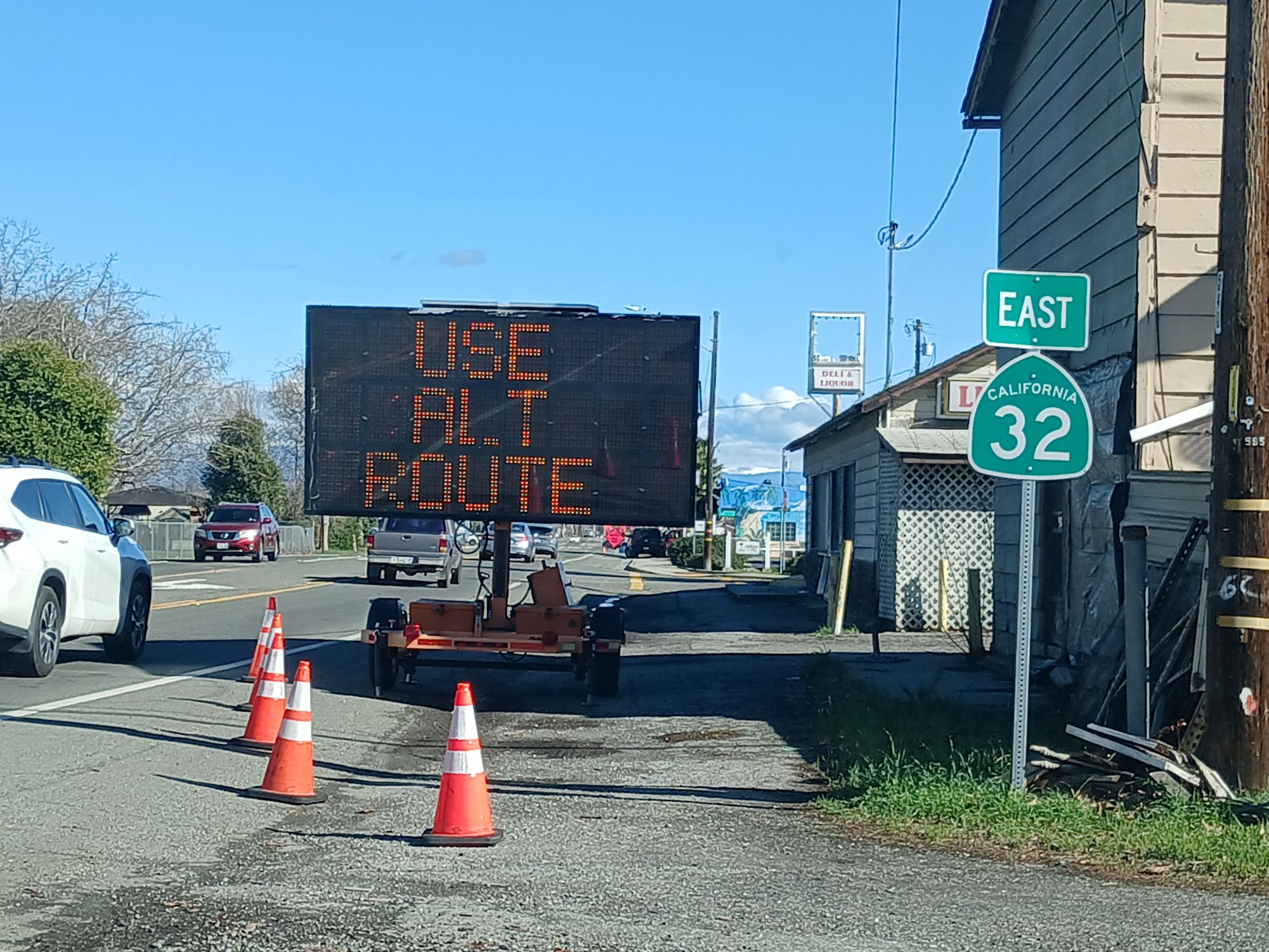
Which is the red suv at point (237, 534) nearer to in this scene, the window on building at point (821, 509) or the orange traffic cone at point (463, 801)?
the window on building at point (821, 509)

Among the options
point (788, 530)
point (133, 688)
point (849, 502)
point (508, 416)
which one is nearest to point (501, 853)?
point (508, 416)

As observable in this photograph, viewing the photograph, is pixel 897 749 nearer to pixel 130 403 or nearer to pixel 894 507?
pixel 894 507

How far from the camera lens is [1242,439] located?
7.51 meters

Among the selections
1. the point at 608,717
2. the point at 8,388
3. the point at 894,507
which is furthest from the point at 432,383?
the point at 8,388

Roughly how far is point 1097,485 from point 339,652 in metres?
8.30

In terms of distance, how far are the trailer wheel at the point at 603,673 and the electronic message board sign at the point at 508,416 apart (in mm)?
1487

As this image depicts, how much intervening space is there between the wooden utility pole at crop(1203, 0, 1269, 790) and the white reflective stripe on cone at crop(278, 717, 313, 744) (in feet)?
15.5

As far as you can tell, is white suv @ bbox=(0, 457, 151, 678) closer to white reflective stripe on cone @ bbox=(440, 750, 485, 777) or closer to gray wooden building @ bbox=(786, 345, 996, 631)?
white reflective stripe on cone @ bbox=(440, 750, 485, 777)

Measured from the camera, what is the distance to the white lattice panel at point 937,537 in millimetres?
20234

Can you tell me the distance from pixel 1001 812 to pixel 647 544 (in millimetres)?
61065

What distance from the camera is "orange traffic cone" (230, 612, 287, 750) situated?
9547 mm

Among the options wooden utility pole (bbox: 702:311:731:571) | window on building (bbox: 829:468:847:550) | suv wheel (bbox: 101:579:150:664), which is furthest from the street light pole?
suv wheel (bbox: 101:579:150:664)

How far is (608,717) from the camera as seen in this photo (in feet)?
39.2

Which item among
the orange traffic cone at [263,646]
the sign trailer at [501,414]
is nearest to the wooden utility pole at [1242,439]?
the sign trailer at [501,414]
